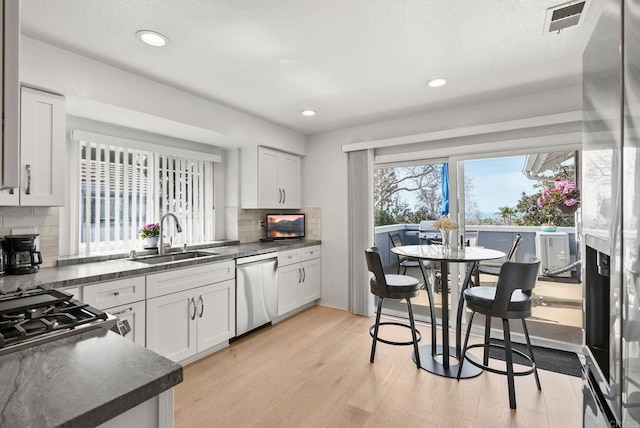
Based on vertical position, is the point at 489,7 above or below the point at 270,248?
above

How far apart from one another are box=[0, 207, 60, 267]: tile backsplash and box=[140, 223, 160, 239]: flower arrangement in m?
0.71

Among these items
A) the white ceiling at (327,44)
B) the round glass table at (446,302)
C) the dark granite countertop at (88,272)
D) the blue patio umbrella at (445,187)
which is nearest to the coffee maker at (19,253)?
the dark granite countertop at (88,272)

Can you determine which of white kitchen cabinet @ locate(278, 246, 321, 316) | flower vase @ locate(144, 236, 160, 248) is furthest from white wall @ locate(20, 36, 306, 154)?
white kitchen cabinet @ locate(278, 246, 321, 316)

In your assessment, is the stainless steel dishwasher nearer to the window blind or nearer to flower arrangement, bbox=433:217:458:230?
the window blind

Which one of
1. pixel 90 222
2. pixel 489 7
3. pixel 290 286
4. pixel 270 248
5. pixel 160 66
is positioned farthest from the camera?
pixel 290 286

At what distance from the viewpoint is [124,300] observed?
7.50 ft

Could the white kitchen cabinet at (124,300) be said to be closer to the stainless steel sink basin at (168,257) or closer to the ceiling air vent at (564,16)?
the stainless steel sink basin at (168,257)

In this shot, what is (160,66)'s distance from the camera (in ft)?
8.00

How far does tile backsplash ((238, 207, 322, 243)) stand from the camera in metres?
4.13

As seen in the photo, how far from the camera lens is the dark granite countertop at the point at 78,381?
2.15 feet

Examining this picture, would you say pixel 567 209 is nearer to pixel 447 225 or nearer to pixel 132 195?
pixel 447 225

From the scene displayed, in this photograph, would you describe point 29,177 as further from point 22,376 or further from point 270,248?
point 270,248

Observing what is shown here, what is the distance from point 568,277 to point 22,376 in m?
3.88

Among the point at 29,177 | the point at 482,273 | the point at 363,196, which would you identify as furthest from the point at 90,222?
the point at 482,273
